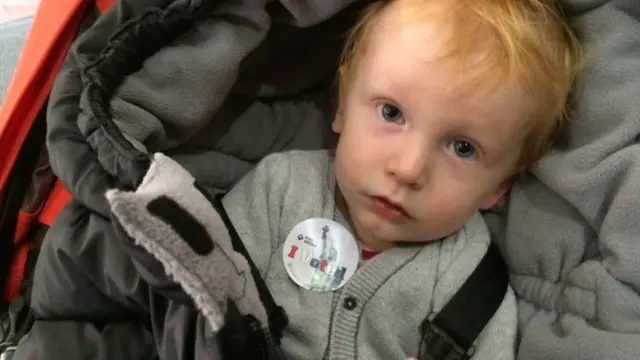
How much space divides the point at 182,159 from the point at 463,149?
319 millimetres

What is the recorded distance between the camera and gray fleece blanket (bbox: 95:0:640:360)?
855mm

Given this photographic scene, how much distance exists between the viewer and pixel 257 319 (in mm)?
767

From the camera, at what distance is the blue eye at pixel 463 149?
2.83 ft

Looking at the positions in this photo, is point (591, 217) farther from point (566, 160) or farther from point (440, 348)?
point (440, 348)

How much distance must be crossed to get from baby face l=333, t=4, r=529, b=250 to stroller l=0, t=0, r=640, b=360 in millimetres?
77

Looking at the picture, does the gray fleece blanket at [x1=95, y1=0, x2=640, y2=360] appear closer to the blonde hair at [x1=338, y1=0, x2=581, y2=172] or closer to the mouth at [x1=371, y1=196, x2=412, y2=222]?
the blonde hair at [x1=338, y1=0, x2=581, y2=172]

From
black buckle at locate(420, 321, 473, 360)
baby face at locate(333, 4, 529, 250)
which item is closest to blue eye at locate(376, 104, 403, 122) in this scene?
baby face at locate(333, 4, 529, 250)

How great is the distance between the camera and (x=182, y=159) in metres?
0.98

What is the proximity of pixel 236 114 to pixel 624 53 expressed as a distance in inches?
17.1

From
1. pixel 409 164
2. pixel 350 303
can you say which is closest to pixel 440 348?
pixel 350 303

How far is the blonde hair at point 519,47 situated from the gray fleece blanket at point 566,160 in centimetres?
2

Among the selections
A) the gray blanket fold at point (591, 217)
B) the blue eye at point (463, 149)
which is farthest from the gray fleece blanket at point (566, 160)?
the blue eye at point (463, 149)

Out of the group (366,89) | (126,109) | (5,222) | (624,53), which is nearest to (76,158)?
(126,109)

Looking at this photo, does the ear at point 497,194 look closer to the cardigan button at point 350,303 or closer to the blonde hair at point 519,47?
the blonde hair at point 519,47
